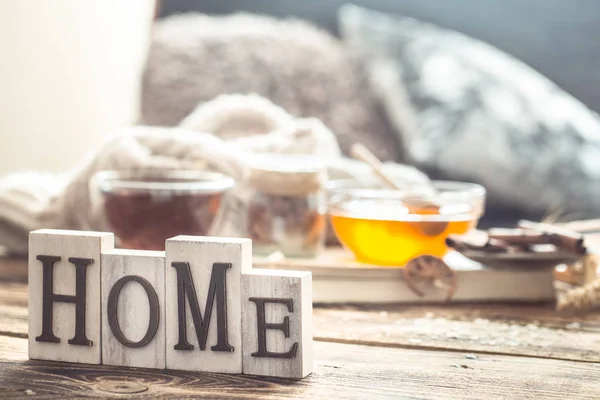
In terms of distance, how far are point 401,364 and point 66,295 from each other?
0.32 m

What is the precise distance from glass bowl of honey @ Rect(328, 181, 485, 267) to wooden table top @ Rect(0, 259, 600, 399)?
0.09m

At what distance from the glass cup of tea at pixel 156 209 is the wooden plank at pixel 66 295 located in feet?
1.10

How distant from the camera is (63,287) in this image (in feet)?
2.39

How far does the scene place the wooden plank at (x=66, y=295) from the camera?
717 mm

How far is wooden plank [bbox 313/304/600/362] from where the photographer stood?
32.7 inches

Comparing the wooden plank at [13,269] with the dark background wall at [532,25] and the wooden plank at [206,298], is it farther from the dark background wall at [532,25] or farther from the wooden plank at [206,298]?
the dark background wall at [532,25]

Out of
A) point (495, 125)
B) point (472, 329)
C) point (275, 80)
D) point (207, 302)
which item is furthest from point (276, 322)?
point (275, 80)

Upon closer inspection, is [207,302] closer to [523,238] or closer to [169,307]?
[169,307]

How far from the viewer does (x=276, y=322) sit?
674mm

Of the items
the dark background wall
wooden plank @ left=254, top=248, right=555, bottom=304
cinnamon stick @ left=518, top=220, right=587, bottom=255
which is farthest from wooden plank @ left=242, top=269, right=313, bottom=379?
the dark background wall

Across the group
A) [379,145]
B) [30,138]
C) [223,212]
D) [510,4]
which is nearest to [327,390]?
[223,212]

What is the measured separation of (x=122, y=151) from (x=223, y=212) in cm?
18

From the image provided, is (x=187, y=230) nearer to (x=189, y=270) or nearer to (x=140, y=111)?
(x=189, y=270)

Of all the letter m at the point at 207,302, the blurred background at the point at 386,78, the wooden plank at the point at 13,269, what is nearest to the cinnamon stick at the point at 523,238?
the letter m at the point at 207,302
